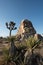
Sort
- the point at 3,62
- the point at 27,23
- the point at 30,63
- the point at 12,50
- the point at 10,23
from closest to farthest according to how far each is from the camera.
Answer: the point at 30,63 → the point at 3,62 → the point at 12,50 → the point at 10,23 → the point at 27,23

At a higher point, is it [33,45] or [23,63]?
[33,45]

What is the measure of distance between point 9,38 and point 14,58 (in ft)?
7.45

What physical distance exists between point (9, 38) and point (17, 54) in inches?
74.0

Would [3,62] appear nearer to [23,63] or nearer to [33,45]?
[23,63]

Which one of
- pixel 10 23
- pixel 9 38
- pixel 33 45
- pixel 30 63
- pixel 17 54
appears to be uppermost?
pixel 10 23

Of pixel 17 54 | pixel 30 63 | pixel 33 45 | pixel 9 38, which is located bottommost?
pixel 30 63

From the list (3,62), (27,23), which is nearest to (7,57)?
(3,62)

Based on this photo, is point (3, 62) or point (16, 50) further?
point (16, 50)

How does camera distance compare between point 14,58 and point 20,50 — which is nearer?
point 14,58

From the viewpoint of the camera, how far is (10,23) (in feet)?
131

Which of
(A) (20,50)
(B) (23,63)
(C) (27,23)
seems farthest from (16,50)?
(C) (27,23)

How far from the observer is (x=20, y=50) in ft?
41.4

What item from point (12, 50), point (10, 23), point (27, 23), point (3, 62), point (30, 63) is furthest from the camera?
point (27, 23)

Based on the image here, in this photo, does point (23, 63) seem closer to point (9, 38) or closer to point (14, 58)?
point (14, 58)
